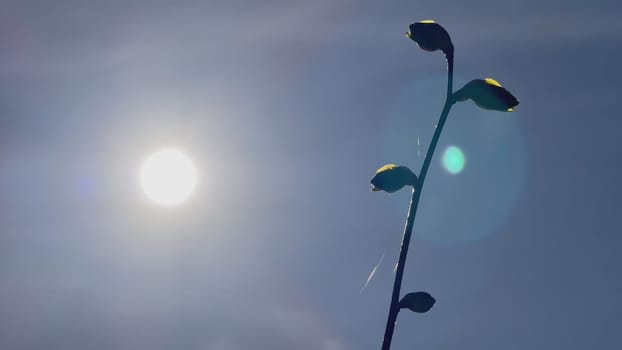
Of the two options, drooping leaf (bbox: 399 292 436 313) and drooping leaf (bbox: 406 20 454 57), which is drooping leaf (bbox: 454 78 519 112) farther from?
drooping leaf (bbox: 399 292 436 313)

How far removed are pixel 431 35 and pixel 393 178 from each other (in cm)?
130

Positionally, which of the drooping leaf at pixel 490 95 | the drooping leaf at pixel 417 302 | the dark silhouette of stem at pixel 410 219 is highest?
the drooping leaf at pixel 490 95

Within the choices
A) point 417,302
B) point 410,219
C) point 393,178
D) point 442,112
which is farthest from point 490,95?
point 417,302

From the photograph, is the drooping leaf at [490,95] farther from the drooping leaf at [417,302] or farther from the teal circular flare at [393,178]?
the drooping leaf at [417,302]

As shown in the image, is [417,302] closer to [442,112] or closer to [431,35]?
[442,112]

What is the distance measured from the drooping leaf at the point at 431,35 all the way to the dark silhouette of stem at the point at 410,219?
159 millimetres

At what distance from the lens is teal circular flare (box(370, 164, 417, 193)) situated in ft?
18.4

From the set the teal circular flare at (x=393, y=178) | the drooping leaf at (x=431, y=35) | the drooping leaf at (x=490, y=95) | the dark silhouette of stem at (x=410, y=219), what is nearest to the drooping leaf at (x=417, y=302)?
the dark silhouette of stem at (x=410, y=219)

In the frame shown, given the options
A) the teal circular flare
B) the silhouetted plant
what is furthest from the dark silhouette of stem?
the teal circular flare

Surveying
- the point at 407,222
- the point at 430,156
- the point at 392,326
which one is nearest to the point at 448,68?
the point at 430,156

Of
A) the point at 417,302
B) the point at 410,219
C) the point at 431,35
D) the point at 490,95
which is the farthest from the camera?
the point at 431,35

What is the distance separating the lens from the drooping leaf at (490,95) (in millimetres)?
5543

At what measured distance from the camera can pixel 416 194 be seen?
541cm

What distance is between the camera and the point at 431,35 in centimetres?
572
